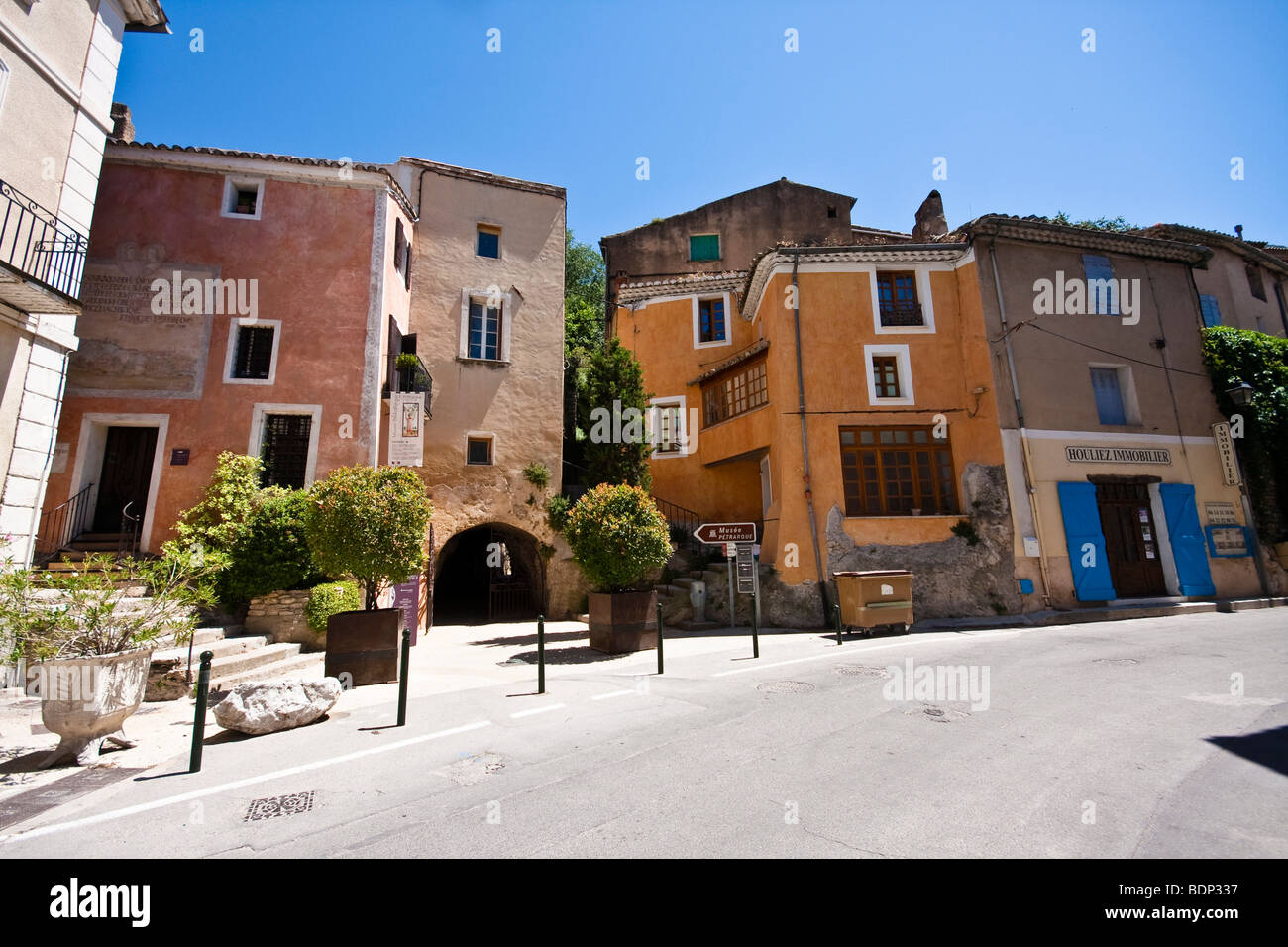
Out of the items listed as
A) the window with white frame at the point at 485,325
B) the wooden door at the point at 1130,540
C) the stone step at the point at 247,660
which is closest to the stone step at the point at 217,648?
the stone step at the point at 247,660

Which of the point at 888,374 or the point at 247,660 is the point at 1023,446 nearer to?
the point at 888,374

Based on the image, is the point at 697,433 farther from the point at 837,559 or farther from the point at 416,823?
the point at 416,823

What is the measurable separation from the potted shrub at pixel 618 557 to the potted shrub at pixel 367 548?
10.4 ft

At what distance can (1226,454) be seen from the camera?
695 inches

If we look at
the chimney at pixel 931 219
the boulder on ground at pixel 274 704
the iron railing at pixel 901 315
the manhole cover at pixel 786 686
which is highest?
the chimney at pixel 931 219

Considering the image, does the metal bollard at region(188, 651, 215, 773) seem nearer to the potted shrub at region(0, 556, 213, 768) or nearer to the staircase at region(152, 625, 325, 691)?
the potted shrub at region(0, 556, 213, 768)

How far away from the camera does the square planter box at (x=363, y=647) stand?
864 centimetres

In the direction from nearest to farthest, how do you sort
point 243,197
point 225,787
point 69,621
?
point 225,787
point 69,621
point 243,197

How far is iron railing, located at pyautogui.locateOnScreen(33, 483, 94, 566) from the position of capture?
36.1 feet

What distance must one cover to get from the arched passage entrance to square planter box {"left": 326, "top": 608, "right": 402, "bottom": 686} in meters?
6.82

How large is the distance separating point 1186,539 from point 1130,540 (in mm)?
1629

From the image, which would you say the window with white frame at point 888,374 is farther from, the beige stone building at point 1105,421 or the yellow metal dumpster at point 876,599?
the yellow metal dumpster at point 876,599

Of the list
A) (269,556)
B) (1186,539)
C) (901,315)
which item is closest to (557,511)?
(269,556)

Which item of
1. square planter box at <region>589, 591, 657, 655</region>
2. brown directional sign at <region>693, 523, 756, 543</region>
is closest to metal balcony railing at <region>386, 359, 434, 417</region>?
square planter box at <region>589, 591, 657, 655</region>
